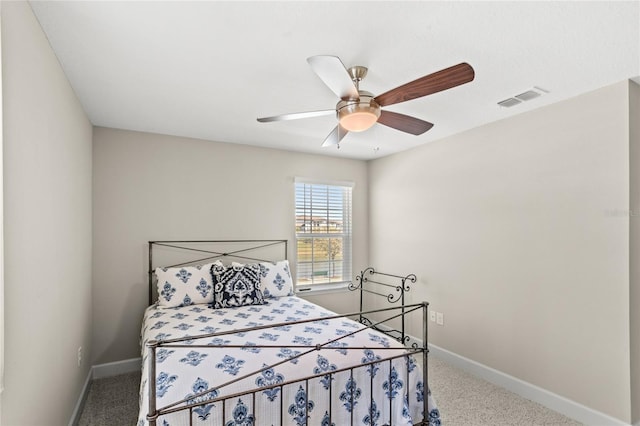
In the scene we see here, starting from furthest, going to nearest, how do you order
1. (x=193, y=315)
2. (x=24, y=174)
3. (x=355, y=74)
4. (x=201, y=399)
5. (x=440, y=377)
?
(x=440, y=377)
(x=193, y=315)
(x=355, y=74)
(x=201, y=399)
(x=24, y=174)

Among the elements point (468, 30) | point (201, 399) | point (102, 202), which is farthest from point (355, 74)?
point (102, 202)

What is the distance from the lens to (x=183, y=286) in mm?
3221

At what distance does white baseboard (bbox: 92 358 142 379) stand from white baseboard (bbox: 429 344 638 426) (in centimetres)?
310

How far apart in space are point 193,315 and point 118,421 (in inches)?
33.8

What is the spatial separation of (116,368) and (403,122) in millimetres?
3411

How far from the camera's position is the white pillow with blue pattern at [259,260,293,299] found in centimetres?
357

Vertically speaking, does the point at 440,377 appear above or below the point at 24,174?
below

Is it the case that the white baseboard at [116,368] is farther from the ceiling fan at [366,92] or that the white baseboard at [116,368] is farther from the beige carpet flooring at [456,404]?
the ceiling fan at [366,92]

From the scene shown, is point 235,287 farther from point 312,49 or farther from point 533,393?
point 533,393

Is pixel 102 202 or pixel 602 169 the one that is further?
pixel 102 202

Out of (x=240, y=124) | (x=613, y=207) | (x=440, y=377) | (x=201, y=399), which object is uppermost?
(x=240, y=124)

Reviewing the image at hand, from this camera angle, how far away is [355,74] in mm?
2105

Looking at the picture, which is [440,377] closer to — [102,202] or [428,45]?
[428,45]

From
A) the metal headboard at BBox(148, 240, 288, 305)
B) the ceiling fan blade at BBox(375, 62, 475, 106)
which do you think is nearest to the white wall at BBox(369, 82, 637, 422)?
the ceiling fan blade at BBox(375, 62, 475, 106)
